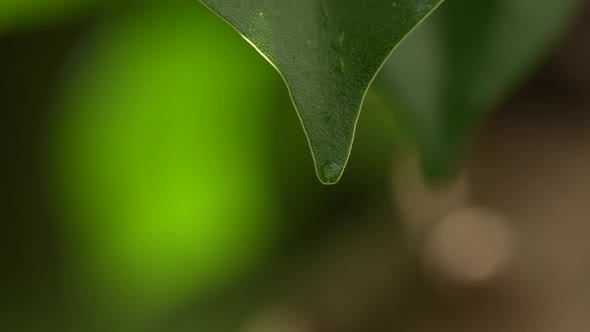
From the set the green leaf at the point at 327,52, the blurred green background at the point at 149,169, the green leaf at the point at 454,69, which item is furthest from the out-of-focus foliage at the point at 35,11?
the green leaf at the point at 327,52

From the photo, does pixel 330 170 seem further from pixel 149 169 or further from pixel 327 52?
pixel 149 169

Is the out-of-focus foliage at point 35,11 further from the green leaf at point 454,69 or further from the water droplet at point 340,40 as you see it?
the water droplet at point 340,40

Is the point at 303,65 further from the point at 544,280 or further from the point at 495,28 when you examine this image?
the point at 544,280

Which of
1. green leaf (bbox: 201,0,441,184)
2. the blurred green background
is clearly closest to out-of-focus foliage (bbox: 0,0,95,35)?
the blurred green background

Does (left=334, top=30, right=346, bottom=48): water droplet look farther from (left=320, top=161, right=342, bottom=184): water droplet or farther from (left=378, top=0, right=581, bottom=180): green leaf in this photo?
(left=378, top=0, right=581, bottom=180): green leaf

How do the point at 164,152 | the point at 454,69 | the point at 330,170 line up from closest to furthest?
the point at 330,170, the point at 454,69, the point at 164,152

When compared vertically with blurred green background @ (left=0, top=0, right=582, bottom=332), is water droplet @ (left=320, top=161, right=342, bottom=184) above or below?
below

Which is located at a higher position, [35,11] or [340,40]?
[35,11]

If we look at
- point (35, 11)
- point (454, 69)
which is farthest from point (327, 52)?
point (35, 11)
